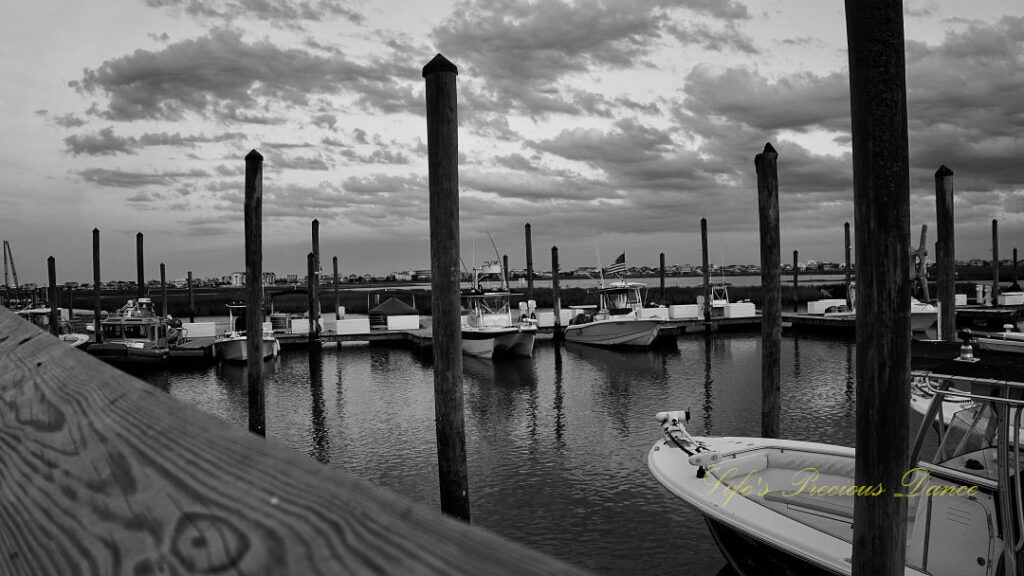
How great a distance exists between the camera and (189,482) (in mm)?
898

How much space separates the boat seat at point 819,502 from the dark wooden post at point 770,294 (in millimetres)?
3117

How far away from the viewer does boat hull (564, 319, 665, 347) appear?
3319cm

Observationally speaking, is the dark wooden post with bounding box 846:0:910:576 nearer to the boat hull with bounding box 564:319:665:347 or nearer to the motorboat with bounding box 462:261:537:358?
the motorboat with bounding box 462:261:537:358

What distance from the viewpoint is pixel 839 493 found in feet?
26.3

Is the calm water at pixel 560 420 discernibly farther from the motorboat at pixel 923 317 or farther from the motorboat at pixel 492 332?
the motorboat at pixel 923 317

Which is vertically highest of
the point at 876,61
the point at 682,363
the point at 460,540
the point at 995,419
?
the point at 876,61

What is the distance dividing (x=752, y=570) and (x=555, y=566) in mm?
7460

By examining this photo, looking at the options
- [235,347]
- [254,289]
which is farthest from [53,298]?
[254,289]

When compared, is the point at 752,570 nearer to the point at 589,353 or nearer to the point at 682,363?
the point at 682,363

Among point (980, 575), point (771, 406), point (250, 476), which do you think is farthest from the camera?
point (771, 406)

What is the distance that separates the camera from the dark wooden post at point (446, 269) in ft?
27.4

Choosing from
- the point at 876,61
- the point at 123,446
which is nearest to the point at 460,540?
the point at 123,446

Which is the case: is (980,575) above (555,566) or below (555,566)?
below

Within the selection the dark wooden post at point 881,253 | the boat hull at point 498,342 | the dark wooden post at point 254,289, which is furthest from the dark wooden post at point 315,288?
the dark wooden post at point 881,253
